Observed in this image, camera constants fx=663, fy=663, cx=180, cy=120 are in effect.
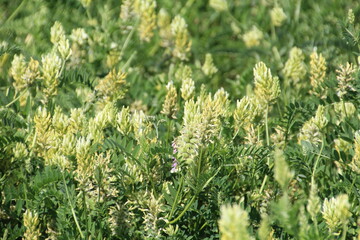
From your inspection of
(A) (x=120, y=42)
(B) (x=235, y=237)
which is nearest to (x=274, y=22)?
(A) (x=120, y=42)

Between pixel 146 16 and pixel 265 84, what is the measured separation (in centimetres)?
138

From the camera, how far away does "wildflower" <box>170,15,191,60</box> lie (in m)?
3.62

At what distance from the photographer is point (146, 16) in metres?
3.64

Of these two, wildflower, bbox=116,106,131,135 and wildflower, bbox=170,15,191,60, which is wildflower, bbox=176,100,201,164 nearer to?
wildflower, bbox=116,106,131,135

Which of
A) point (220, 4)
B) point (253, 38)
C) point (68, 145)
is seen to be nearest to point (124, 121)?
point (68, 145)

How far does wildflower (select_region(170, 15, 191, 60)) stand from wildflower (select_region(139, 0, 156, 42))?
126 mm

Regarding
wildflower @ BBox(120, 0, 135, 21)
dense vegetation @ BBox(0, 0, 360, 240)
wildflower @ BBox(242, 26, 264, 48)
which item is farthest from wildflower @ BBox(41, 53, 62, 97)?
wildflower @ BBox(242, 26, 264, 48)

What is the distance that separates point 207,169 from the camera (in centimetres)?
225

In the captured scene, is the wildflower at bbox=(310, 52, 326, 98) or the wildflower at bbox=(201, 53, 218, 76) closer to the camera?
the wildflower at bbox=(310, 52, 326, 98)

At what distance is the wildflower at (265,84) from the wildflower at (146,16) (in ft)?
4.23

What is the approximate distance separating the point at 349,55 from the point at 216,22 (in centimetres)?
168

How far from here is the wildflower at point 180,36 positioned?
142 inches

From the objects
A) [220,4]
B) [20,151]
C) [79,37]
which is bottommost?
[20,151]

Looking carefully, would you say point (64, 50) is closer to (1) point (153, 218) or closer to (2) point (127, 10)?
(1) point (153, 218)
